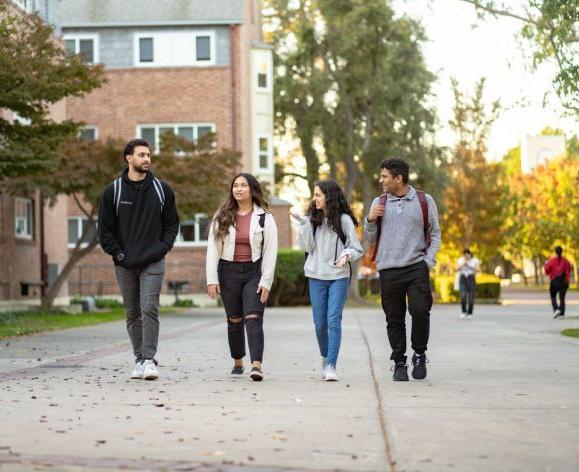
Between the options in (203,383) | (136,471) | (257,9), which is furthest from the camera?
(257,9)

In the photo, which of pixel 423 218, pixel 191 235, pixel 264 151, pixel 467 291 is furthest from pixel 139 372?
pixel 264 151

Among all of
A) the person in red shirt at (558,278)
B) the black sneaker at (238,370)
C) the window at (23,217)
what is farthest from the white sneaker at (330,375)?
the window at (23,217)

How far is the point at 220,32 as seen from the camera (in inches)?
1903

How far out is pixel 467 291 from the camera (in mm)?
30250

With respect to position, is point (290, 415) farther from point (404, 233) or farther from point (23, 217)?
point (23, 217)

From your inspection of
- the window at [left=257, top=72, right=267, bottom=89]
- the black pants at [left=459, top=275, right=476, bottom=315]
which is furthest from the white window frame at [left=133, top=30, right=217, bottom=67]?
the black pants at [left=459, top=275, right=476, bottom=315]

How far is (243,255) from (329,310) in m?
0.86

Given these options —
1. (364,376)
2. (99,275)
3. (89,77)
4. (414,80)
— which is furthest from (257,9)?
(364,376)

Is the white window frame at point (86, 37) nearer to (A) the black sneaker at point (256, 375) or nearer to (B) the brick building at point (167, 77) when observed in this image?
(B) the brick building at point (167, 77)

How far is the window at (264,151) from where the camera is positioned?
51.0 m

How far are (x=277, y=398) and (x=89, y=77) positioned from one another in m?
16.4

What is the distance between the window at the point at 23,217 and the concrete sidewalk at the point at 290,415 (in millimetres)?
19951

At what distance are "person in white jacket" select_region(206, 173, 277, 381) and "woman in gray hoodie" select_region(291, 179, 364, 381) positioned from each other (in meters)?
0.32

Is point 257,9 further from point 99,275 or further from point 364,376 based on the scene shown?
point 364,376
